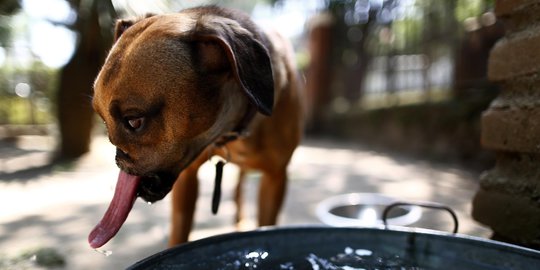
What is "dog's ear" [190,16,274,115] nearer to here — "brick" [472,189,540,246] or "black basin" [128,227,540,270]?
"black basin" [128,227,540,270]

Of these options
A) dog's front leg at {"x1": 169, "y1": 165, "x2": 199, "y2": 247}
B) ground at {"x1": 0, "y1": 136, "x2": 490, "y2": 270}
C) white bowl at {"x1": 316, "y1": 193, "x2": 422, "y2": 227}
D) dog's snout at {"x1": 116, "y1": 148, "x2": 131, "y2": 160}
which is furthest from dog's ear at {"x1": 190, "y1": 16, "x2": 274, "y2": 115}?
white bowl at {"x1": 316, "y1": 193, "x2": 422, "y2": 227}

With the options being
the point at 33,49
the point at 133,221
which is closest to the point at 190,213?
the point at 133,221

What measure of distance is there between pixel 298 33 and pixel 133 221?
1116cm

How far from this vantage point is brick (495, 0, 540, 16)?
1780 millimetres

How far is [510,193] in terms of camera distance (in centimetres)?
184

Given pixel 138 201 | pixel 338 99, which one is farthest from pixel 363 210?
pixel 338 99

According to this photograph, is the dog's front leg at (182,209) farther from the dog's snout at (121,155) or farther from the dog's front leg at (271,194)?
the dog's snout at (121,155)

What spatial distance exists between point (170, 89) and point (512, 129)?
1.36m

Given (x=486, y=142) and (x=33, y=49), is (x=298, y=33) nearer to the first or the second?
(x=33, y=49)

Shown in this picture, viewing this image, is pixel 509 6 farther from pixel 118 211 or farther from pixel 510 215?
pixel 118 211

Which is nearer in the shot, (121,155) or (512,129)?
(121,155)

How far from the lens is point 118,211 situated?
1487mm

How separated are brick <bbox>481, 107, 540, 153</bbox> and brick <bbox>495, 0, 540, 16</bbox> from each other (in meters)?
0.41

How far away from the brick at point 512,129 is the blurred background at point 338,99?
0.90 m
